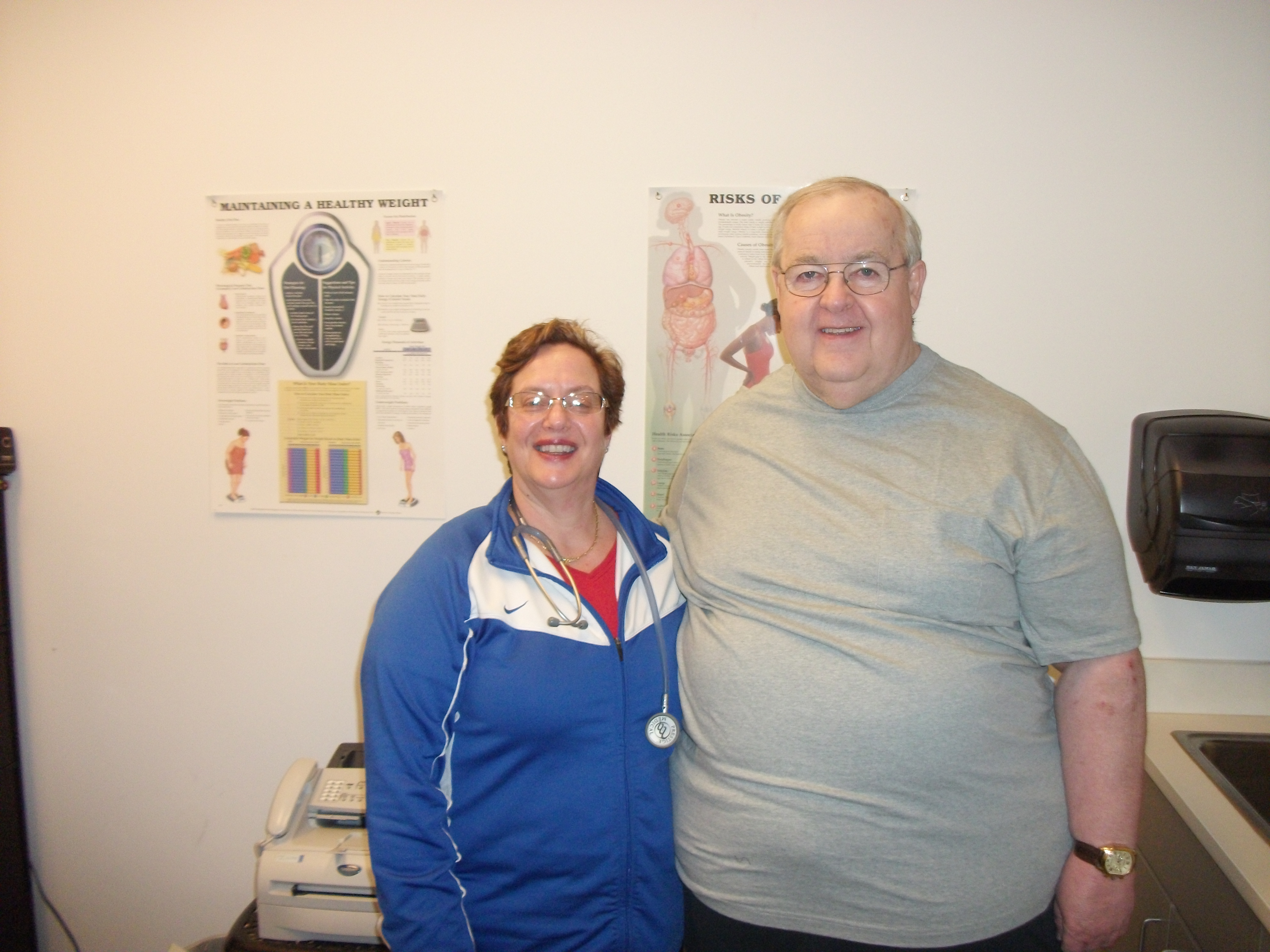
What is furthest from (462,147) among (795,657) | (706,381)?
(795,657)

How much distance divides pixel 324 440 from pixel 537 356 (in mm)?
901

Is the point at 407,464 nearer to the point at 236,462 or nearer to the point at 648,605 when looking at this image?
the point at 236,462

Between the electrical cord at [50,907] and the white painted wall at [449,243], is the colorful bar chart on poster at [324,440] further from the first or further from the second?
the electrical cord at [50,907]

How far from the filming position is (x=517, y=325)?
6.00 feet

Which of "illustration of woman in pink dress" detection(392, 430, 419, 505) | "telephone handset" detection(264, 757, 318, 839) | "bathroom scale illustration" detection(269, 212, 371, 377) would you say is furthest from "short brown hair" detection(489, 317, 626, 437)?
"telephone handset" detection(264, 757, 318, 839)

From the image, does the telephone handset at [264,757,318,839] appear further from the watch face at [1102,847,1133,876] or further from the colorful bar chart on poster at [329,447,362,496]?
the watch face at [1102,847,1133,876]

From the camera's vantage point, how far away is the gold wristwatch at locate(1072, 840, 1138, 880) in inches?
42.4

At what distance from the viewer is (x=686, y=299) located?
5.81 ft

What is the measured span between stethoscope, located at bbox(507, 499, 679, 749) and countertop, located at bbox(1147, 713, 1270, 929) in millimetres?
934

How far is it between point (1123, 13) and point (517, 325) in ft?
5.17

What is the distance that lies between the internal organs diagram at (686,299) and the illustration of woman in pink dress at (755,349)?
0.05m

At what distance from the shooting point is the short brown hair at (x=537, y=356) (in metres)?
1.28

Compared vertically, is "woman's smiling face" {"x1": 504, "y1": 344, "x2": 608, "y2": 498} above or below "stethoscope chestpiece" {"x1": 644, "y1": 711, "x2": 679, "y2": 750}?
above

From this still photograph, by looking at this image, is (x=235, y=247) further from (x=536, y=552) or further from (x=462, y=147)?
(x=536, y=552)
